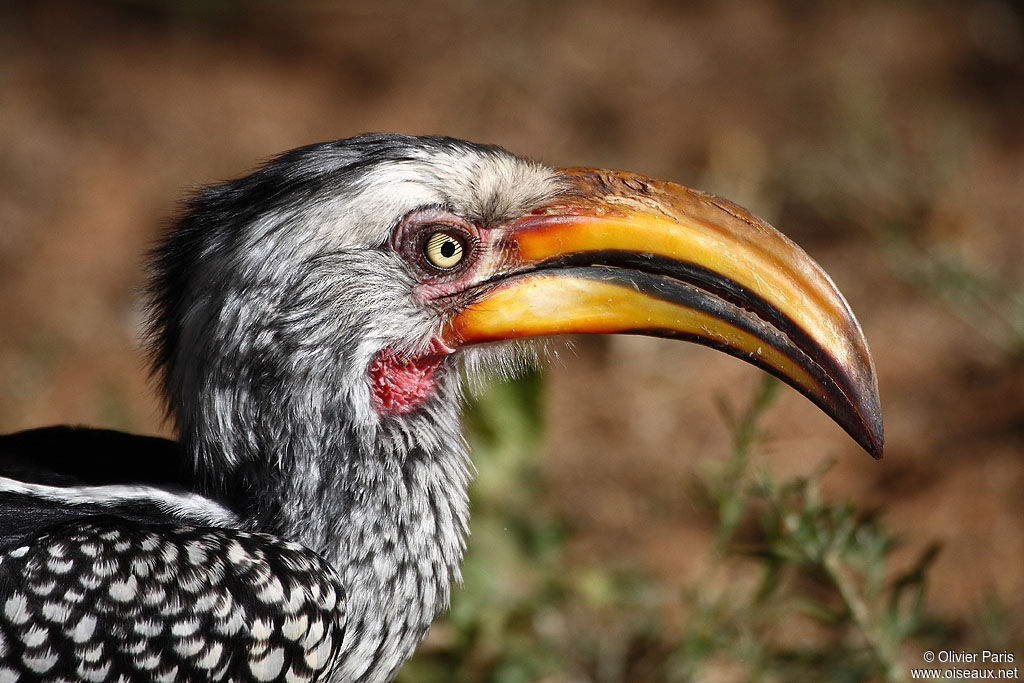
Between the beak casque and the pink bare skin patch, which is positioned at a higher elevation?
the beak casque

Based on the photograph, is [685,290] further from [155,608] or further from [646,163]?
[646,163]

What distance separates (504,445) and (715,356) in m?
1.86

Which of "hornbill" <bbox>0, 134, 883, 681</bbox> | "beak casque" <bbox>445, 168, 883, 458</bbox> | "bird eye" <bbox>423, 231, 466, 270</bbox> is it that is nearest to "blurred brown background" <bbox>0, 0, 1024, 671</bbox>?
"beak casque" <bbox>445, 168, 883, 458</bbox>

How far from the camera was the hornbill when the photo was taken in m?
2.42

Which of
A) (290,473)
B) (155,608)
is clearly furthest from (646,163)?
(155,608)

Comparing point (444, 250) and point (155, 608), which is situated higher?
point (444, 250)

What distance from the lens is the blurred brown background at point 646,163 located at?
4500 mm

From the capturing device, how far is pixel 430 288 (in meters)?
2.55

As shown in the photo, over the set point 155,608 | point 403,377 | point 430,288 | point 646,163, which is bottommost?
point 155,608

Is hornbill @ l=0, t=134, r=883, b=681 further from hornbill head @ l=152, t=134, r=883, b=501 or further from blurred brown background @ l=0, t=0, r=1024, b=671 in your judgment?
blurred brown background @ l=0, t=0, r=1024, b=671

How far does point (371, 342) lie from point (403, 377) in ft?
0.46

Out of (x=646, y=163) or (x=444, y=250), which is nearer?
(x=444, y=250)

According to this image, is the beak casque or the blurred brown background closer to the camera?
the beak casque

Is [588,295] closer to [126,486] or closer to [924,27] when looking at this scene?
[126,486]
